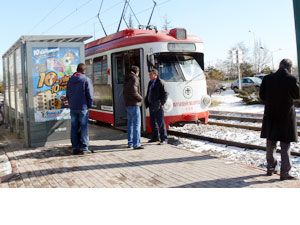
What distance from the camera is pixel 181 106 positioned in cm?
1141

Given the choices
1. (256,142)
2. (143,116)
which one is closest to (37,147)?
(143,116)

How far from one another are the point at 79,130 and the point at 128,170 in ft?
7.31

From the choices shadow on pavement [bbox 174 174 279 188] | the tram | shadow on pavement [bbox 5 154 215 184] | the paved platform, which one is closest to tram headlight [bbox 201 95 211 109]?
the tram

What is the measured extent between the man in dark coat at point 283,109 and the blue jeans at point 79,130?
414 cm

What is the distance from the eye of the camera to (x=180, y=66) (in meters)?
11.5

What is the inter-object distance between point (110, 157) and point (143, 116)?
3.07m

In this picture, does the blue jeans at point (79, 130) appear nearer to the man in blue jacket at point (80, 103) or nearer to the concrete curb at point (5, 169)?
the man in blue jacket at point (80, 103)

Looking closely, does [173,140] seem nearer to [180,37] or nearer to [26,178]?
[180,37]

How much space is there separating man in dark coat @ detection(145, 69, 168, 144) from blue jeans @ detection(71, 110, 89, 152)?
178cm

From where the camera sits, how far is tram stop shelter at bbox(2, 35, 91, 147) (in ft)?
30.9

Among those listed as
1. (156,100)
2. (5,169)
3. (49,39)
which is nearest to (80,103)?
(156,100)

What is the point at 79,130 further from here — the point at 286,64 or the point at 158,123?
the point at 286,64

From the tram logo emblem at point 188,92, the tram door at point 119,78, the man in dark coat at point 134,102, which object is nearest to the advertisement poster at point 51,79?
the man in dark coat at point 134,102

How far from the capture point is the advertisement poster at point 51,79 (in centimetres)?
952
